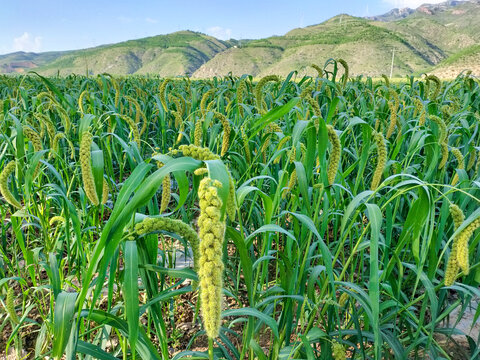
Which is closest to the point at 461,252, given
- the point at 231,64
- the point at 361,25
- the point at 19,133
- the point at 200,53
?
the point at 19,133

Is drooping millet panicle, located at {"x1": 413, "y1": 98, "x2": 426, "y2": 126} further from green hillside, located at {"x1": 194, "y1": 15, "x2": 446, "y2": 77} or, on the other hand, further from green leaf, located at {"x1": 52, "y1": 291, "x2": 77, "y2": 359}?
green hillside, located at {"x1": 194, "y1": 15, "x2": 446, "y2": 77}

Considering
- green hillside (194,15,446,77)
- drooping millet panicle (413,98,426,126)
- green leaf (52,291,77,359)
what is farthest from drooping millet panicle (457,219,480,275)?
green hillside (194,15,446,77)

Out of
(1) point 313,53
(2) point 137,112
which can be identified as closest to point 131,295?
(2) point 137,112

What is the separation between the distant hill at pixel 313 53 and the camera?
84062mm

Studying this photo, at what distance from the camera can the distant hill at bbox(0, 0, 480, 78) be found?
84.1m

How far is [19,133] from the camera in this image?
191 cm

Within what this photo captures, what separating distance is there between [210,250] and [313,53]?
101183 mm

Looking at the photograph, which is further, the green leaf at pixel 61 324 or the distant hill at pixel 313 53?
the distant hill at pixel 313 53

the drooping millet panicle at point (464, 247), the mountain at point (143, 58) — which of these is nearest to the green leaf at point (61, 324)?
the drooping millet panicle at point (464, 247)

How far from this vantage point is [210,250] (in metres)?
0.67

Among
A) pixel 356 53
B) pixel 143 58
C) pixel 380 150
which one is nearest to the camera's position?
pixel 380 150

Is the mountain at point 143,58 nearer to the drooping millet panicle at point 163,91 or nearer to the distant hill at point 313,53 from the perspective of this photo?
the distant hill at point 313,53

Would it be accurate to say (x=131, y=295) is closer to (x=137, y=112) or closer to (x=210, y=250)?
(x=210, y=250)

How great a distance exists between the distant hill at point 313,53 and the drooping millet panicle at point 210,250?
62700mm
